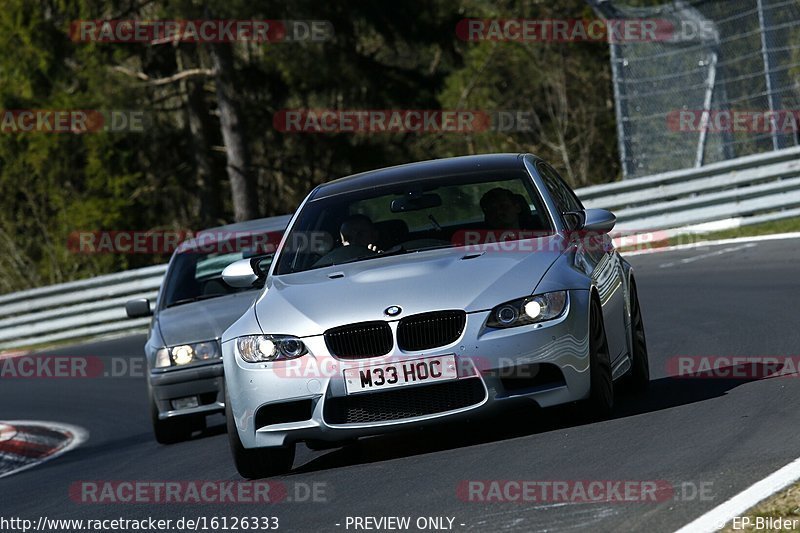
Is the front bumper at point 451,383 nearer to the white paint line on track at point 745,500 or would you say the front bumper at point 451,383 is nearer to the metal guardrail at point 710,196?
the white paint line on track at point 745,500

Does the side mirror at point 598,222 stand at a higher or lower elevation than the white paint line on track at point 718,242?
higher

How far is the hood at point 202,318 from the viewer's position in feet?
35.5

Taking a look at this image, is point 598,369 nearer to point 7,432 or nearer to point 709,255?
point 7,432

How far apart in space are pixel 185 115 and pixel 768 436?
1305 inches

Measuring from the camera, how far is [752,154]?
21.1 meters

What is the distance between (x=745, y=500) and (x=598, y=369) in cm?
192

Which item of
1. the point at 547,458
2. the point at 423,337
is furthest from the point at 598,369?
the point at 423,337

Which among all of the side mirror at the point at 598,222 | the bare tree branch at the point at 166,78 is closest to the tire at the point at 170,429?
the side mirror at the point at 598,222

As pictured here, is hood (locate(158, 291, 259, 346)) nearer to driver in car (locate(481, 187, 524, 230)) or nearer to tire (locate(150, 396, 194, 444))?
tire (locate(150, 396, 194, 444))

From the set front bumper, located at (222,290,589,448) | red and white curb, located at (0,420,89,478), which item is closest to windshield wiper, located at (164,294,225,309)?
red and white curb, located at (0,420,89,478)

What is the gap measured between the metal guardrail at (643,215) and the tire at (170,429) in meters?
11.1

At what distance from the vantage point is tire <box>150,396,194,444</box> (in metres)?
11.0

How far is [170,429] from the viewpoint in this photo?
11.0m

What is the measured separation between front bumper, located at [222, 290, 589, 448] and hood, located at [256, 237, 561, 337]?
0.12 meters
